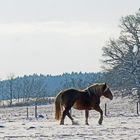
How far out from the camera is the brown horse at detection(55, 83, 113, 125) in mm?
23062

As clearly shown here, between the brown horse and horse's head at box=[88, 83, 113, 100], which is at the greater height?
horse's head at box=[88, 83, 113, 100]

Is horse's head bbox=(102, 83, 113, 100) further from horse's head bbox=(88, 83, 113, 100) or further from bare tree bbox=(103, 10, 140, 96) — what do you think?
bare tree bbox=(103, 10, 140, 96)

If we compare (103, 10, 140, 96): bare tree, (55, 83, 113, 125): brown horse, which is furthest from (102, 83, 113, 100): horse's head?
(103, 10, 140, 96): bare tree

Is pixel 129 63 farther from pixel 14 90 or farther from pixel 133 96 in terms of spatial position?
pixel 14 90

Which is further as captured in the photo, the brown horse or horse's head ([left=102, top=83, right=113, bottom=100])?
horse's head ([left=102, top=83, right=113, bottom=100])

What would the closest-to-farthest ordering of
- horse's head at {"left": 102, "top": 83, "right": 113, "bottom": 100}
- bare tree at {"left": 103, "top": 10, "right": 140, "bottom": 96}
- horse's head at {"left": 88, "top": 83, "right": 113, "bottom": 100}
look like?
horse's head at {"left": 88, "top": 83, "right": 113, "bottom": 100}
horse's head at {"left": 102, "top": 83, "right": 113, "bottom": 100}
bare tree at {"left": 103, "top": 10, "right": 140, "bottom": 96}

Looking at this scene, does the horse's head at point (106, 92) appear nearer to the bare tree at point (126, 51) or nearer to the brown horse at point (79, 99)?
the brown horse at point (79, 99)

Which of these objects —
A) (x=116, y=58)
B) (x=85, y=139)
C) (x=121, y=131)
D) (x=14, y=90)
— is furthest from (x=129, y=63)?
(x=14, y=90)

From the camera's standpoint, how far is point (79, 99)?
23.5 m

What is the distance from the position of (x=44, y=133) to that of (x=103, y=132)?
6.61 feet

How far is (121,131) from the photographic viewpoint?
18.0m

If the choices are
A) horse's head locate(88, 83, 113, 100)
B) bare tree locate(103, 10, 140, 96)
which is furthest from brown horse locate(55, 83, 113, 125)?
bare tree locate(103, 10, 140, 96)

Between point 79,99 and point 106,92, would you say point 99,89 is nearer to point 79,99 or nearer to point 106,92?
point 106,92

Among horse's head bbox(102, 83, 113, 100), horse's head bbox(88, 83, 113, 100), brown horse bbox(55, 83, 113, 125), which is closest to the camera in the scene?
brown horse bbox(55, 83, 113, 125)
